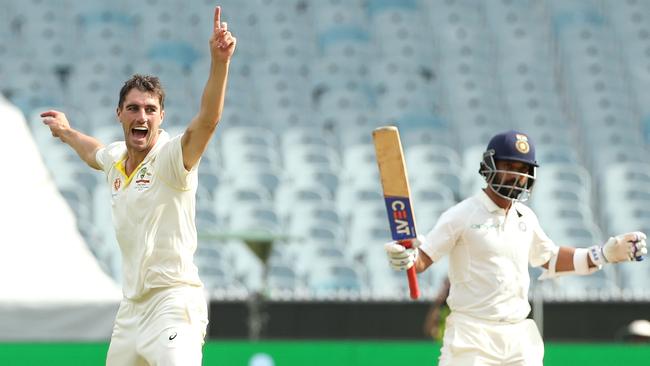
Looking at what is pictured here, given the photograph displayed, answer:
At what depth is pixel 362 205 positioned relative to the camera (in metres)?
16.3

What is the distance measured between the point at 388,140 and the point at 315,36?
13.9 m

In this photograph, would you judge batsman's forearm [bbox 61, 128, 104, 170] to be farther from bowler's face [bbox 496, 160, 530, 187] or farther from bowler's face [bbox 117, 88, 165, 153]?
bowler's face [bbox 496, 160, 530, 187]

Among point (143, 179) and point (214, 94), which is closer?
point (214, 94)

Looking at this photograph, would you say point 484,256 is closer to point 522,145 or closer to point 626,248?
point 522,145

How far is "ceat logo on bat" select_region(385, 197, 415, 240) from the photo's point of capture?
21.6ft

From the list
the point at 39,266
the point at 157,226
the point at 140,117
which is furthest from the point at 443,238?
the point at 39,266

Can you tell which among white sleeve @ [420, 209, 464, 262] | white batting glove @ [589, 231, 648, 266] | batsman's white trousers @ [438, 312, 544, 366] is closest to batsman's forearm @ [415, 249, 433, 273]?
white sleeve @ [420, 209, 464, 262]

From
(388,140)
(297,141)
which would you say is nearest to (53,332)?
(388,140)

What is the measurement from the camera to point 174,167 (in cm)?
567

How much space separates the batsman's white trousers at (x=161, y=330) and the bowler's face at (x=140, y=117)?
2.08 ft

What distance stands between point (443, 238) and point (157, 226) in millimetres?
1638

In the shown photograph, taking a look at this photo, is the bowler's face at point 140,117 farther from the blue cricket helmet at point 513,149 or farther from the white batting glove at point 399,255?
the blue cricket helmet at point 513,149

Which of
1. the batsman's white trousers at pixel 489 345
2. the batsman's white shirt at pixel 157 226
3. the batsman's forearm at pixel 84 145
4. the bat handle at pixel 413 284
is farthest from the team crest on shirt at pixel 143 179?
the batsman's white trousers at pixel 489 345

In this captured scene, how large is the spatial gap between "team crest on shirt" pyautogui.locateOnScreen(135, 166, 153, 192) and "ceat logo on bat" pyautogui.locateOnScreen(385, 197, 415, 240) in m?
1.32
